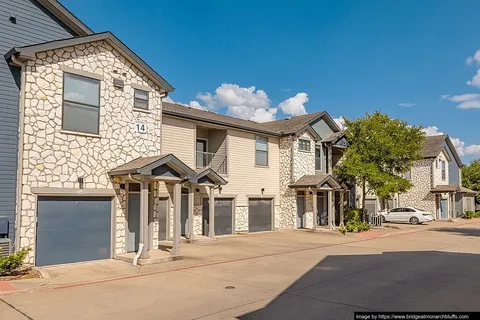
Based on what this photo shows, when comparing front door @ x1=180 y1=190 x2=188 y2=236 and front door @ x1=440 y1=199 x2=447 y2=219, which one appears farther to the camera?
front door @ x1=440 y1=199 x2=447 y2=219

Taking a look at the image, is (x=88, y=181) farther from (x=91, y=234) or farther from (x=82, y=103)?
(x=82, y=103)

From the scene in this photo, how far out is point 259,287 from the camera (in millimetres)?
9805

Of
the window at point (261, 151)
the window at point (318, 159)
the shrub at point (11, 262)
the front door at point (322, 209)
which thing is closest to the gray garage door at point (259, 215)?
the window at point (261, 151)

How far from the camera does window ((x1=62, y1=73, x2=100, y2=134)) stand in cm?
1295

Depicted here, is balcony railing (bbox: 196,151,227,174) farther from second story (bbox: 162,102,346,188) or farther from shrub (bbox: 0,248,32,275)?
shrub (bbox: 0,248,32,275)

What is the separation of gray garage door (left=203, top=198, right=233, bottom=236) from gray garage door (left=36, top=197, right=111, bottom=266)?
7843mm

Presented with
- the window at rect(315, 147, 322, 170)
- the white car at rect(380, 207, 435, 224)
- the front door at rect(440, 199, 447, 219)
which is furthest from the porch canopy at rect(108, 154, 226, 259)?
the front door at rect(440, 199, 447, 219)

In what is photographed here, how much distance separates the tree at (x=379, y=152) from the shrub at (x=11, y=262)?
2099 centimetres

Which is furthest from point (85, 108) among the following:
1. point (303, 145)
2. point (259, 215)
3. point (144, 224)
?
point (303, 145)

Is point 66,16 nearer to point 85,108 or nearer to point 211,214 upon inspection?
point 85,108

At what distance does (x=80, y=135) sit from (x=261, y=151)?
13.4 m

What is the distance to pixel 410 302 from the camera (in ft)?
27.0

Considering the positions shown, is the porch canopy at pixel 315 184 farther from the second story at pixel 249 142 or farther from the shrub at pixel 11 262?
the shrub at pixel 11 262

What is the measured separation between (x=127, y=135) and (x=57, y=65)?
Answer: 3186 millimetres
